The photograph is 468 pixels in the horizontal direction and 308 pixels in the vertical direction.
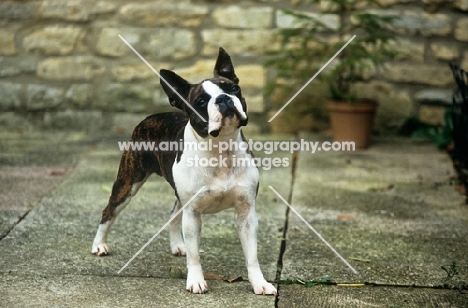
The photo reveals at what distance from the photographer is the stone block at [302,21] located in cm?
711

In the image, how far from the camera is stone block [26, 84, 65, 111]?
7488 mm

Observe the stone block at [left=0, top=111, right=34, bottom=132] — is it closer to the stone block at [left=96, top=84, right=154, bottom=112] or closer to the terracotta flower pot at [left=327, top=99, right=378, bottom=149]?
the stone block at [left=96, top=84, right=154, bottom=112]

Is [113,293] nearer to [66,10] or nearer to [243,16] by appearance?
[243,16]

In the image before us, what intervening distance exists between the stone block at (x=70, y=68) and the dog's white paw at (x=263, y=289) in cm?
458

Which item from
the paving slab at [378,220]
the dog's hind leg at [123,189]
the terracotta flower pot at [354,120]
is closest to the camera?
the paving slab at [378,220]

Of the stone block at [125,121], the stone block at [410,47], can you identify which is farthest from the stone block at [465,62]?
the stone block at [125,121]

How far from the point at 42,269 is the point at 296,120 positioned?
13.8 ft

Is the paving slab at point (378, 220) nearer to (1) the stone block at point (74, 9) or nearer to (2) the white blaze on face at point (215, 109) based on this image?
(2) the white blaze on face at point (215, 109)

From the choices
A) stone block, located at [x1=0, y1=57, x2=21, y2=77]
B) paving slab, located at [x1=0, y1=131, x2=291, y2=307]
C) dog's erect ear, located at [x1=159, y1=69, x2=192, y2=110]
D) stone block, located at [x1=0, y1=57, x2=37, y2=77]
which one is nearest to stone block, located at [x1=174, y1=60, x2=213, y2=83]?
stone block, located at [x1=0, y1=57, x2=37, y2=77]

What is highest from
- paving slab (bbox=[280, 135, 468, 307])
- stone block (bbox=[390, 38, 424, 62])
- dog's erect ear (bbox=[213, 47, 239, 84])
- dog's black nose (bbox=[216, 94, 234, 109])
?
dog's erect ear (bbox=[213, 47, 239, 84])

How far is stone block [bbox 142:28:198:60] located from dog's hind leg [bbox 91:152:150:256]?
11.7 ft

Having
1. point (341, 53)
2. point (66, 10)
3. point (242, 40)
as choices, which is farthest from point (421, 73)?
point (66, 10)

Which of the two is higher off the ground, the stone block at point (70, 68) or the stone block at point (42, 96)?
the stone block at point (70, 68)

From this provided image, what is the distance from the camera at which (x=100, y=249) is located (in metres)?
3.94
